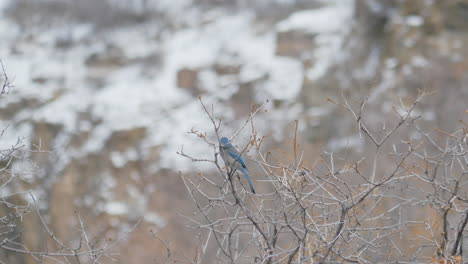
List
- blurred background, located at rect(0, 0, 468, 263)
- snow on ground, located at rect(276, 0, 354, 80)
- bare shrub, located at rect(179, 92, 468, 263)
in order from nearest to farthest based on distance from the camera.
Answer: bare shrub, located at rect(179, 92, 468, 263) → blurred background, located at rect(0, 0, 468, 263) → snow on ground, located at rect(276, 0, 354, 80)

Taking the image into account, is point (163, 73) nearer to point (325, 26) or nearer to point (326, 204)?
point (325, 26)

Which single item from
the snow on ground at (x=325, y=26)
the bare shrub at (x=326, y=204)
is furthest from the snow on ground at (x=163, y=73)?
the bare shrub at (x=326, y=204)

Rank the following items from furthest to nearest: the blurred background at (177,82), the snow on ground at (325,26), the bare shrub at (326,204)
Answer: the snow on ground at (325,26) < the blurred background at (177,82) < the bare shrub at (326,204)

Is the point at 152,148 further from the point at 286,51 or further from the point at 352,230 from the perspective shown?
the point at 352,230

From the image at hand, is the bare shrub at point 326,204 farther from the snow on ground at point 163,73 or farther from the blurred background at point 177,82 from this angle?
the snow on ground at point 163,73

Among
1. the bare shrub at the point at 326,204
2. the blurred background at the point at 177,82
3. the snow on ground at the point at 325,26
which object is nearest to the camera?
the bare shrub at the point at 326,204

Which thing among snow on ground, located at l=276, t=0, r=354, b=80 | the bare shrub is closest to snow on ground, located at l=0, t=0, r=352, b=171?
snow on ground, located at l=276, t=0, r=354, b=80

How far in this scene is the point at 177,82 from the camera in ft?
64.7

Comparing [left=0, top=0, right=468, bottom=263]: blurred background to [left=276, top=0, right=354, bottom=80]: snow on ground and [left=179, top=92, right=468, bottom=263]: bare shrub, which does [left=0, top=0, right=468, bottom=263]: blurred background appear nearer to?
[left=276, top=0, right=354, bottom=80]: snow on ground

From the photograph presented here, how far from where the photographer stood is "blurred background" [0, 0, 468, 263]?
45.9 ft

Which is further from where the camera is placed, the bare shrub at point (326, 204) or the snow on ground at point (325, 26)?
the snow on ground at point (325, 26)

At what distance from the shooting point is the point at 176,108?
18.5 m

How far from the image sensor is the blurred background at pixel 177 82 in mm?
13984

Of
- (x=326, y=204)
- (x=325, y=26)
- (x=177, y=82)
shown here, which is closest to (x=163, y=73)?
(x=177, y=82)
